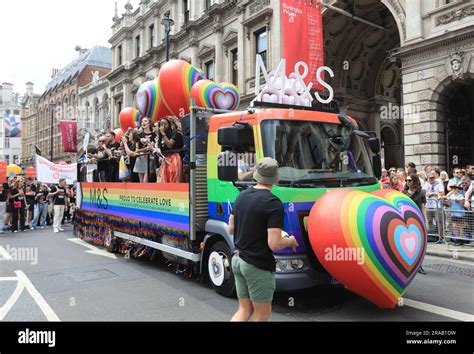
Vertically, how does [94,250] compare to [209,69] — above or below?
below

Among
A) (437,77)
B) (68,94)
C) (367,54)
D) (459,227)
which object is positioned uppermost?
(68,94)

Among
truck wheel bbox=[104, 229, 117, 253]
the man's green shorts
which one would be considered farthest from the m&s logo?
the man's green shorts

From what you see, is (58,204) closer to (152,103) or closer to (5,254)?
(5,254)

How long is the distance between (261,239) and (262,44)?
20.5 m

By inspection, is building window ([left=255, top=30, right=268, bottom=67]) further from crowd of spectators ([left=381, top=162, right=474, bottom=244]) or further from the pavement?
the pavement

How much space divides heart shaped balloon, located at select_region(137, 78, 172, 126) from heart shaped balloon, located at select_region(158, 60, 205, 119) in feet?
0.47

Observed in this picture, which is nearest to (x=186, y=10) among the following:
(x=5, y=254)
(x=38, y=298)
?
(x=5, y=254)

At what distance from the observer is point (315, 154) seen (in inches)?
221

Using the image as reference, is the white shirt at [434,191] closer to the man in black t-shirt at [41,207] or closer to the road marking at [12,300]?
the road marking at [12,300]

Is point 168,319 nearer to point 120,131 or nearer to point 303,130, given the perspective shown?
point 303,130

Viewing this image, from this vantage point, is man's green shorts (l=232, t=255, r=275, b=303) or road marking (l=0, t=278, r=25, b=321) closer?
man's green shorts (l=232, t=255, r=275, b=303)

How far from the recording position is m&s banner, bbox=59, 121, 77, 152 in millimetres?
36969
